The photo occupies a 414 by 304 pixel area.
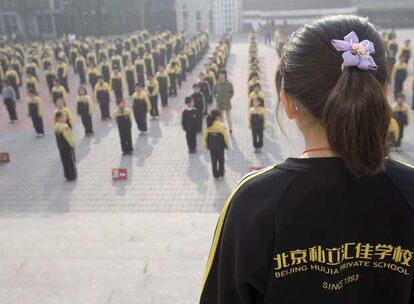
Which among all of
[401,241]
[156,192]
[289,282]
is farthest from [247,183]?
[156,192]

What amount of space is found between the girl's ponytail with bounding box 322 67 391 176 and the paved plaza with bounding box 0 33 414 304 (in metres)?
0.57

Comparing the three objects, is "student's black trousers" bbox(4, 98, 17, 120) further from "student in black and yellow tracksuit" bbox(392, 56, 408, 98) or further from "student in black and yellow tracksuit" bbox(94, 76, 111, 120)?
"student in black and yellow tracksuit" bbox(392, 56, 408, 98)

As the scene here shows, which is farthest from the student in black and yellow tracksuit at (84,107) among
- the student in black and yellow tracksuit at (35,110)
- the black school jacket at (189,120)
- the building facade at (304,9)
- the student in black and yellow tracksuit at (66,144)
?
the building facade at (304,9)

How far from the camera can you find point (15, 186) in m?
8.85

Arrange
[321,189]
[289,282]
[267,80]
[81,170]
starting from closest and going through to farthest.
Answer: [321,189], [289,282], [81,170], [267,80]

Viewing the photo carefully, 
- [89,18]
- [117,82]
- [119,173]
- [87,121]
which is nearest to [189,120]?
[119,173]

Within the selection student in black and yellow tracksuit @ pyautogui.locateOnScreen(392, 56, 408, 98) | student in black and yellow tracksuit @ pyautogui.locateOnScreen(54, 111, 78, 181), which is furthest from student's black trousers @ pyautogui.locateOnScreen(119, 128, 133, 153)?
student in black and yellow tracksuit @ pyautogui.locateOnScreen(392, 56, 408, 98)

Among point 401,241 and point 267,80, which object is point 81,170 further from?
point 267,80

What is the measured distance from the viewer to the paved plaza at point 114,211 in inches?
155

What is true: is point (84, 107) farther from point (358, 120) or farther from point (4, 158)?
point (358, 120)

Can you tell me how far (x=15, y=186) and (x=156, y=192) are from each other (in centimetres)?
313

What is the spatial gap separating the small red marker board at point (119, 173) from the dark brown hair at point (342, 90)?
310 inches

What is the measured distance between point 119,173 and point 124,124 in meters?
1.71

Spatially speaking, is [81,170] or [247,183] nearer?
[247,183]
